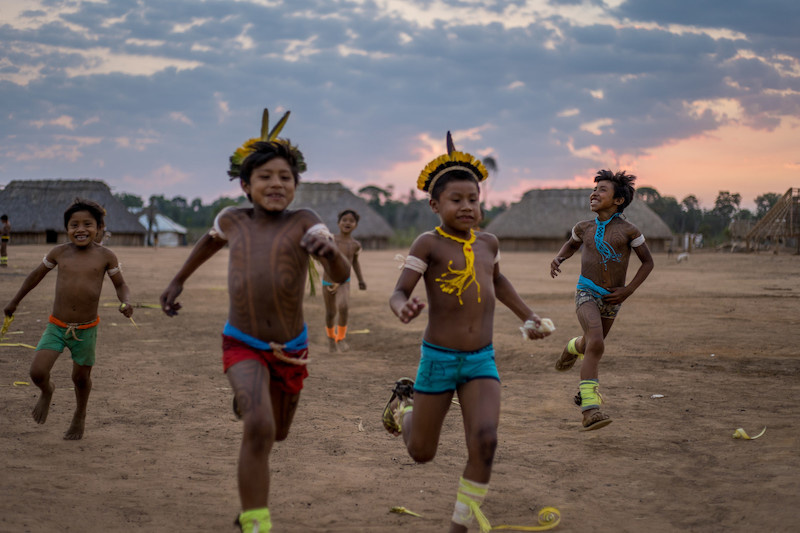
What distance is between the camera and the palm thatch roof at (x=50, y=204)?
55.2 m

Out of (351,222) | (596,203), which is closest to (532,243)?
(351,222)

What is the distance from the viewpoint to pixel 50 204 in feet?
188

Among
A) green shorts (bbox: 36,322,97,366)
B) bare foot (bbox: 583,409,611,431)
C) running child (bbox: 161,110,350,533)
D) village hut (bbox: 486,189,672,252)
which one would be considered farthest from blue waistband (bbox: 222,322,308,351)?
village hut (bbox: 486,189,672,252)

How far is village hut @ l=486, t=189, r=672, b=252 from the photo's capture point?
56750mm

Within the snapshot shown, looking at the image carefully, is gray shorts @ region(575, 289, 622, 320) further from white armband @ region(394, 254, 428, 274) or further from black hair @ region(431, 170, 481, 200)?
white armband @ region(394, 254, 428, 274)

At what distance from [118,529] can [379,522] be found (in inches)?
58.2

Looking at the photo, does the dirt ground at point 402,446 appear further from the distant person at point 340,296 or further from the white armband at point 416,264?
the white armband at point 416,264

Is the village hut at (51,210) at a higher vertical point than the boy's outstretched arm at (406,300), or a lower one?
higher

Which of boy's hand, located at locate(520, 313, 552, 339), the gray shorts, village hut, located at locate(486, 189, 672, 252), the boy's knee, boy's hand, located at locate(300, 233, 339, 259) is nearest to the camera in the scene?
boy's hand, located at locate(300, 233, 339, 259)

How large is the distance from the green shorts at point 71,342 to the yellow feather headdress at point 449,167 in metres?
3.25

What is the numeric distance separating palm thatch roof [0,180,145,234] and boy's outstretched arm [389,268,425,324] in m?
57.2

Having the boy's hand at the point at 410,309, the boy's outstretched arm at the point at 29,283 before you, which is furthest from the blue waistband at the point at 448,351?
the boy's outstretched arm at the point at 29,283

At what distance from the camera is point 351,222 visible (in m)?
10.8

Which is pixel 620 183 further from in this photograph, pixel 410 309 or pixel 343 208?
pixel 343 208
